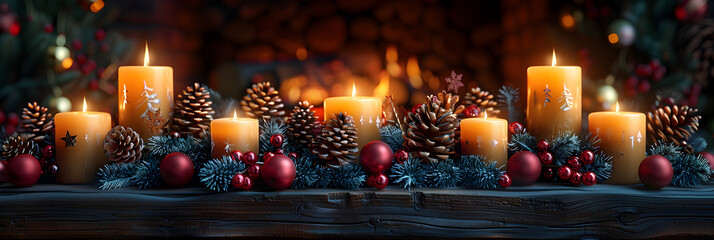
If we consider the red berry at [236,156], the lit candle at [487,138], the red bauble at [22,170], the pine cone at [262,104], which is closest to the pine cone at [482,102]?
the lit candle at [487,138]

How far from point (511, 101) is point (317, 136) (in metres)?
0.45

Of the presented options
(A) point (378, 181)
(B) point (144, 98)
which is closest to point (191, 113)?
(B) point (144, 98)

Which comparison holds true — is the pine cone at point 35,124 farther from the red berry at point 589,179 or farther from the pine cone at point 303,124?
the red berry at point 589,179

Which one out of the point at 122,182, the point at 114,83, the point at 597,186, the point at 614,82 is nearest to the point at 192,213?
the point at 122,182

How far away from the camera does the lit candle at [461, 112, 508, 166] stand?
899mm

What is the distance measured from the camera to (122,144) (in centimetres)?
88

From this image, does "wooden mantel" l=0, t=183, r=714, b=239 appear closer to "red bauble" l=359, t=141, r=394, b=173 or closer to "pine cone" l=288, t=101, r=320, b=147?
"red bauble" l=359, t=141, r=394, b=173

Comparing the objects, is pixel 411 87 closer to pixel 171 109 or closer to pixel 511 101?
pixel 511 101

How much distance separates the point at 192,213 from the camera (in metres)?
0.82

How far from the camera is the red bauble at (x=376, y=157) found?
0.84 metres

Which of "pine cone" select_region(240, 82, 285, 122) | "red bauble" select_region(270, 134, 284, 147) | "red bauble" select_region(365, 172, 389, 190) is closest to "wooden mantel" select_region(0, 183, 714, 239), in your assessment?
"red bauble" select_region(365, 172, 389, 190)

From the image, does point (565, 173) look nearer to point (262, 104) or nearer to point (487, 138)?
point (487, 138)

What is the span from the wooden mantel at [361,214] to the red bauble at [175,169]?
0.02 m

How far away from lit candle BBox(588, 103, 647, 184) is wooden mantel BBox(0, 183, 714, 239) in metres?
0.08
